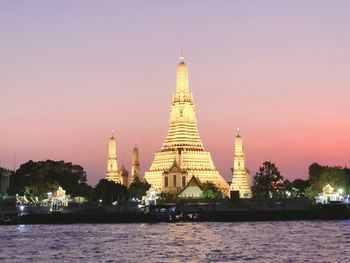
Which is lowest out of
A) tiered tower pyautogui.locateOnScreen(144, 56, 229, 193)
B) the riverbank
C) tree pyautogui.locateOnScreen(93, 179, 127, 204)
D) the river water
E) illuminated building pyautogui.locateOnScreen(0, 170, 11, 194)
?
the river water

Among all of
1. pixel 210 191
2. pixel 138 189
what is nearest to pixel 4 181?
pixel 138 189

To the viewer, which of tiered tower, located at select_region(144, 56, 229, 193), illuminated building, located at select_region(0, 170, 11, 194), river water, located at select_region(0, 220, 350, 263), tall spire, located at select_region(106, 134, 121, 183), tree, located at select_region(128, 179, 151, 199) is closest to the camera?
river water, located at select_region(0, 220, 350, 263)

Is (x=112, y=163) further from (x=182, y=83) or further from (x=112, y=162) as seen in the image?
(x=182, y=83)

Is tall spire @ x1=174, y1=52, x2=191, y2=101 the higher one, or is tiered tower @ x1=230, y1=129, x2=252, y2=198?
tall spire @ x1=174, y1=52, x2=191, y2=101

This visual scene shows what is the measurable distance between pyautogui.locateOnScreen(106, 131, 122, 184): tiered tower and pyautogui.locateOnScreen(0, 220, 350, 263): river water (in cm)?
8513

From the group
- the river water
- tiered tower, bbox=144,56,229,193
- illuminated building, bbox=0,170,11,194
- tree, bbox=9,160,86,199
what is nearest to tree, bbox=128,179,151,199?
tiered tower, bbox=144,56,229,193

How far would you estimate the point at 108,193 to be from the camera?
15212cm

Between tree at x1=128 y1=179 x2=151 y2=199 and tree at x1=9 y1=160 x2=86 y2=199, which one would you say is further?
tree at x1=128 y1=179 x2=151 y2=199

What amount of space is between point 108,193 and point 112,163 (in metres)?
30.5

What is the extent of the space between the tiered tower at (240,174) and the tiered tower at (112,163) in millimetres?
24991

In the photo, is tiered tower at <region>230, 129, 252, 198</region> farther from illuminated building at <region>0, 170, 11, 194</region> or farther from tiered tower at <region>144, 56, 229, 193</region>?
illuminated building at <region>0, 170, 11, 194</region>

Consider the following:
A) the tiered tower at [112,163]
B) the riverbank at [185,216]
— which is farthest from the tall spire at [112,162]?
the riverbank at [185,216]

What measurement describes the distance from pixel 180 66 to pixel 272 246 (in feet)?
341

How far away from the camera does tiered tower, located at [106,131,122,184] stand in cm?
17914
